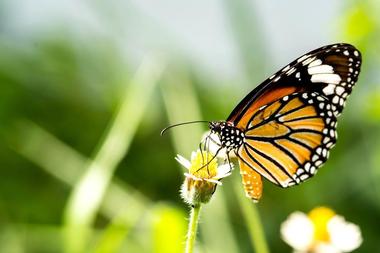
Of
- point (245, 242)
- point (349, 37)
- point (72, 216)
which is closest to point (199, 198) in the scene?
point (72, 216)

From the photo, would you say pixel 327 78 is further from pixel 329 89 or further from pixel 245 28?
pixel 245 28

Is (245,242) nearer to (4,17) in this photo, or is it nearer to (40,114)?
(40,114)

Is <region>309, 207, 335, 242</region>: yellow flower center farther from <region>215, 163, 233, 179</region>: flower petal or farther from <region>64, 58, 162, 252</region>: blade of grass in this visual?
<region>64, 58, 162, 252</region>: blade of grass

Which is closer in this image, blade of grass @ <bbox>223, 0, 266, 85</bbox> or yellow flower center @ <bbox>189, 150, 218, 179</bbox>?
yellow flower center @ <bbox>189, 150, 218, 179</bbox>

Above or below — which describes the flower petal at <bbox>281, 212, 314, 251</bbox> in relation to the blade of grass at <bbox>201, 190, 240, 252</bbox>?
below

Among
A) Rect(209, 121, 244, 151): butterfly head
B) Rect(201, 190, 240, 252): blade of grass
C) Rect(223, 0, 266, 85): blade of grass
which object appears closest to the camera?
Rect(209, 121, 244, 151): butterfly head

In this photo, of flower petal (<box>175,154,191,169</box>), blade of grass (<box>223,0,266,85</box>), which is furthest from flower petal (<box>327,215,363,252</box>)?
blade of grass (<box>223,0,266,85</box>)
